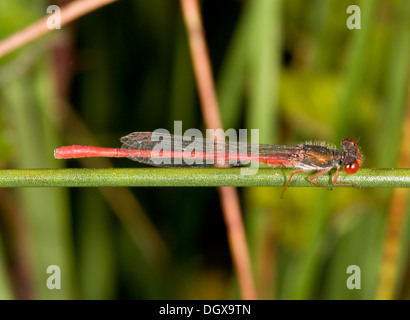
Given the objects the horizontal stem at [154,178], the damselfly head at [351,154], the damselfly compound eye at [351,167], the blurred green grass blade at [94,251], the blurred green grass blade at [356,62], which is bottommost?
the blurred green grass blade at [94,251]

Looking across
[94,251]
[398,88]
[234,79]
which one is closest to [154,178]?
[234,79]

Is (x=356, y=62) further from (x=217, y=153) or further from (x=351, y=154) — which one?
(x=217, y=153)

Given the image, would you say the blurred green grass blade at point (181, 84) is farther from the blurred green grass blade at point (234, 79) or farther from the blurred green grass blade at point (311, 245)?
the blurred green grass blade at point (311, 245)

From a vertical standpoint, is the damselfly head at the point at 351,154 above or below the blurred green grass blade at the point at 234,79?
below

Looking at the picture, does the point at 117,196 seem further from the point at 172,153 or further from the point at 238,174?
the point at 238,174

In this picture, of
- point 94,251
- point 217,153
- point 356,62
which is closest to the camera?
point 356,62

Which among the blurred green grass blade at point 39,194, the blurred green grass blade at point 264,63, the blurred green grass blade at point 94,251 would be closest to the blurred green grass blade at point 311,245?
the blurred green grass blade at point 264,63
